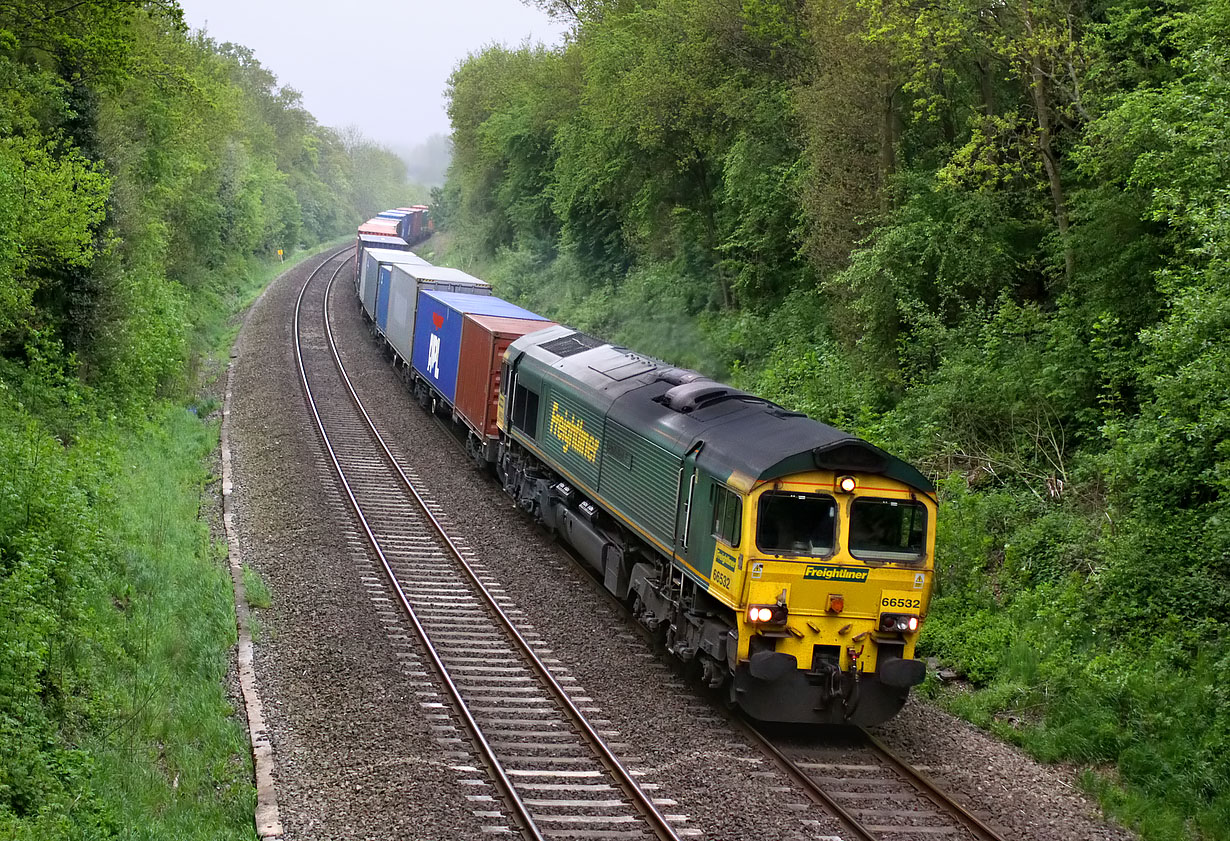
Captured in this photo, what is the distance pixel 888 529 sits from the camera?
34.6 ft

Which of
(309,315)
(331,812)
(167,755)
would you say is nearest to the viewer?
(331,812)

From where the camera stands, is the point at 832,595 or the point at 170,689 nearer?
the point at 832,595

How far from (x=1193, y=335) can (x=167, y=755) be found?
34.7 feet

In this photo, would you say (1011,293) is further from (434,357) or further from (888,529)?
(434,357)

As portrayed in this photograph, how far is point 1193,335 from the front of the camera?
1069 cm

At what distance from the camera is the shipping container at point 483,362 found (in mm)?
20125

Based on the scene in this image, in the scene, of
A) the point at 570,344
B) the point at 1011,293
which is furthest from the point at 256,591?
the point at 1011,293

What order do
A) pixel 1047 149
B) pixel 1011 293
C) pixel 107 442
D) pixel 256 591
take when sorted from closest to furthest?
pixel 256 591
pixel 1047 149
pixel 1011 293
pixel 107 442

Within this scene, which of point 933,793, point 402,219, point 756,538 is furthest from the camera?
point 402,219

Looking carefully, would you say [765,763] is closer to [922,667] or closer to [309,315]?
[922,667]

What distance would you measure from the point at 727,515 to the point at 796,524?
68cm

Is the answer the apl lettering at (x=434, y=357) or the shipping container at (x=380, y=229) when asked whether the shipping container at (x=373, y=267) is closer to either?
the shipping container at (x=380, y=229)

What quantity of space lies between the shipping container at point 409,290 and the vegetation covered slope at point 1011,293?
579 centimetres

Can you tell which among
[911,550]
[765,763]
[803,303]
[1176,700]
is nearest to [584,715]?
[765,763]
